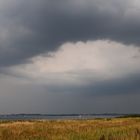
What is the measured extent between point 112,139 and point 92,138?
10.3ft

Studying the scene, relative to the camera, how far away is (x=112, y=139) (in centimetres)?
2333

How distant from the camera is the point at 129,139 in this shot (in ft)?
76.9

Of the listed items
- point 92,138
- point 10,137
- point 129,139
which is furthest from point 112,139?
point 10,137

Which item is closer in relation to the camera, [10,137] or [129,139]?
[129,139]

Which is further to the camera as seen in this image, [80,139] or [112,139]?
[80,139]

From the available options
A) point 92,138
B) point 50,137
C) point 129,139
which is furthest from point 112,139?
point 50,137

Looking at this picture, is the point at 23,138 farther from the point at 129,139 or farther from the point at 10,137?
the point at 129,139

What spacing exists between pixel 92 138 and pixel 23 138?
17.1ft

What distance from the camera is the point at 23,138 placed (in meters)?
25.8

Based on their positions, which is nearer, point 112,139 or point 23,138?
point 112,139

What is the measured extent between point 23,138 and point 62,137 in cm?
298

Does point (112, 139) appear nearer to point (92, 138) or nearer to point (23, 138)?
point (92, 138)

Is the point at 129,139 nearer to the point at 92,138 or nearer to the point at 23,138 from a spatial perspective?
the point at 92,138

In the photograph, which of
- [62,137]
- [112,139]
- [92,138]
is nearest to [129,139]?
[112,139]
